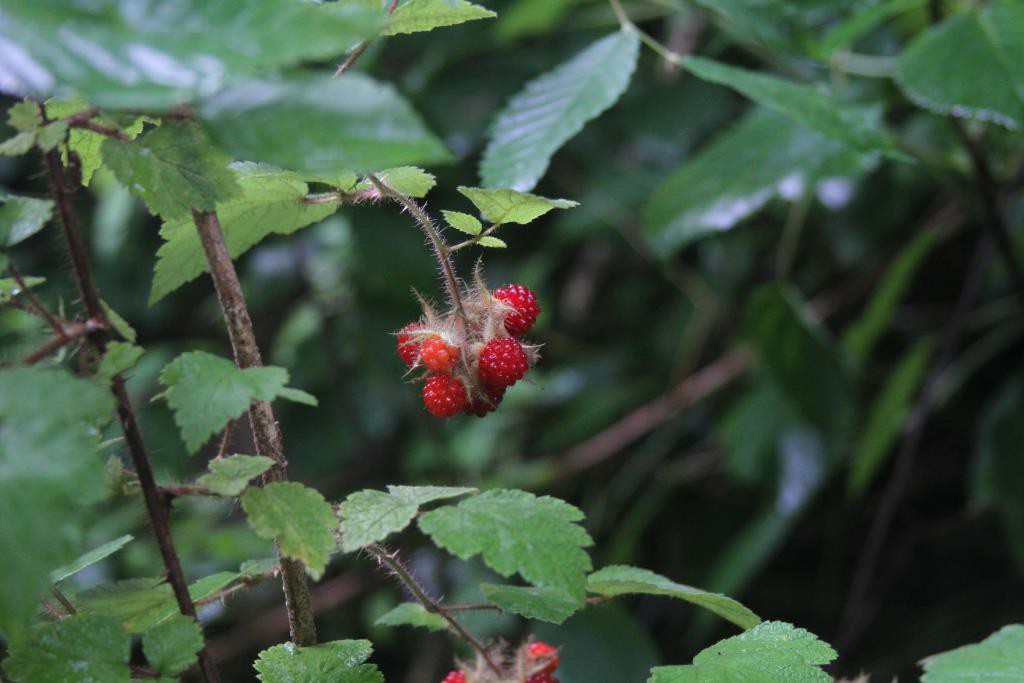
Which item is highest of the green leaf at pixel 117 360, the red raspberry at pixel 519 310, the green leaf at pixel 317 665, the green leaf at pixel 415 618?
the green leaf at pixel 117 360

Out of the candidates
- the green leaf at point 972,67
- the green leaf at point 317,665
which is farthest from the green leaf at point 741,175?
the green leaf at point 317,665

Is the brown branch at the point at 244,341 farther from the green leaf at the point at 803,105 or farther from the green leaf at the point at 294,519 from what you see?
the green leaf at the point at 803,105

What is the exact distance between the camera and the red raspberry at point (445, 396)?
662 mm

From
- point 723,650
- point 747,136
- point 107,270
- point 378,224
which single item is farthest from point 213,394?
A: point 107,270

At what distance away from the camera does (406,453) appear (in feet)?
7.68

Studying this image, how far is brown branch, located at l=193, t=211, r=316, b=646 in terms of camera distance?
56 centimetres

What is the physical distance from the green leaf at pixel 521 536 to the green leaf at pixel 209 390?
0.11 meters

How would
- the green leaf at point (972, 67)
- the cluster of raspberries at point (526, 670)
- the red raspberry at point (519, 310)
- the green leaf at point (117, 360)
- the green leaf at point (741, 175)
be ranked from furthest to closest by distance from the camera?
the green leaf at point (741, 175) → the green leaf at point (972, 67) → the red raspberry at point (519, 310) → the cluster of raspberries at point (526, 670) → the green leaf at point (117, 360)

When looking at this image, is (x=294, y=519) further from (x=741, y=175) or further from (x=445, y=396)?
(x=741, y=175)

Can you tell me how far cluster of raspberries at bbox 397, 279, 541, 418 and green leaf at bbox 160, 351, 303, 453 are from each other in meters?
0.16

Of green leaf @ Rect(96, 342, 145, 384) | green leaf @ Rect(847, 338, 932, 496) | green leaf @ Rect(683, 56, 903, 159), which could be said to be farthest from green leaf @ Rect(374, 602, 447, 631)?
green leaf @ Rect(847, 338, 932, 496)

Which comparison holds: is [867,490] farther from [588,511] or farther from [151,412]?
[151,412]

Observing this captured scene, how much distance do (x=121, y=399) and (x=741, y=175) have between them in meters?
1.01

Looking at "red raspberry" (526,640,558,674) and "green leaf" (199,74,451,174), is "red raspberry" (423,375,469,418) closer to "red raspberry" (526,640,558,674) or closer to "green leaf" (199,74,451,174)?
"red raspberry" (526,640,558,674)
